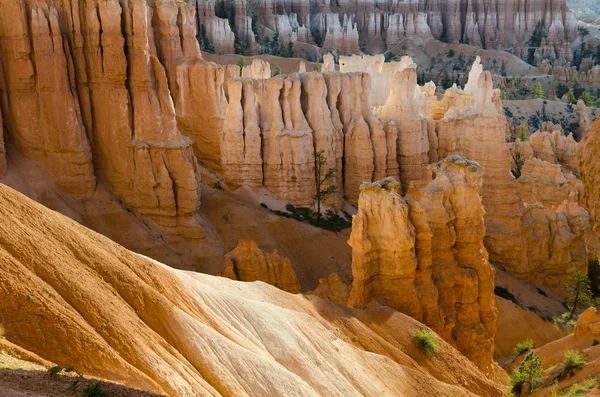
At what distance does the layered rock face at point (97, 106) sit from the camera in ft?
92.5

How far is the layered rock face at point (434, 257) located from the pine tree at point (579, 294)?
1030cm

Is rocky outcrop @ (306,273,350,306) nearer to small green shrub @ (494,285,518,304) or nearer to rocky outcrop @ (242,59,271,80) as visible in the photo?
small green shrub @ (494,285,518,304)

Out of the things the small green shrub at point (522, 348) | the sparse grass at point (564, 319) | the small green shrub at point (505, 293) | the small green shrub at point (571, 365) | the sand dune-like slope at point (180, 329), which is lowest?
the sparse grass at point (564, 319)

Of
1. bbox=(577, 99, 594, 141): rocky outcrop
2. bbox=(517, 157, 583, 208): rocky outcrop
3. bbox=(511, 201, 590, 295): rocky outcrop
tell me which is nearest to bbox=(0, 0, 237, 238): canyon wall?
bbox=(511, 201, 590, 295): rocky outcrop

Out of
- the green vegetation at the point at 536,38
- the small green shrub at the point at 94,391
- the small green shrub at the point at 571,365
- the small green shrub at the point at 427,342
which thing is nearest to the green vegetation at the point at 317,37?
the green vegetation at the point at 536,38

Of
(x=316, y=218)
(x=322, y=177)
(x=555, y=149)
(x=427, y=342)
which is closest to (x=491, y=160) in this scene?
(x=322, y=177)

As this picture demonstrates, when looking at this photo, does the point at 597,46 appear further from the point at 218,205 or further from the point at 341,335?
the point at 341,335

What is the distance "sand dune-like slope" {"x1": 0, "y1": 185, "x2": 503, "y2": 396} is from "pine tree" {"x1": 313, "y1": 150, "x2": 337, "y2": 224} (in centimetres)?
1671

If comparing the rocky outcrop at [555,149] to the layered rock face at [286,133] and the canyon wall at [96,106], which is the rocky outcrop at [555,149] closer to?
the layered rock face at [286,133]

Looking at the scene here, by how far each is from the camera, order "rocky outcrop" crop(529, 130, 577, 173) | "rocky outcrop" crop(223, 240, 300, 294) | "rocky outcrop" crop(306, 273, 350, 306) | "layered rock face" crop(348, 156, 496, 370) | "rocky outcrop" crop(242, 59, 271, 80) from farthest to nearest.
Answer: "rocky outcrop" crop(529, 130, 577, 173), "rocky outcrop" crop(242, 59, 271, 80), "rocky outcrop" crop(223, 240, 300, 294), "rocky outcrop" crop(306, 273, 350, 306), "layered rock face" crop(348, 156, 496, 370)

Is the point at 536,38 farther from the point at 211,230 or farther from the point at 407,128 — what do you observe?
the point at 211,230

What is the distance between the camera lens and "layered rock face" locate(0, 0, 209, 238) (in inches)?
1110

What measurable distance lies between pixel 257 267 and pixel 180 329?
1326 cm

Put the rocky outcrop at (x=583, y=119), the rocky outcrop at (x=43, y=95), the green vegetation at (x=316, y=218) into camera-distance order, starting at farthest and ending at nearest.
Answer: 1. the rocky outcrop at (x=583, y=119)
2. the green vegetation at (x=316, y=218)
3. the rocky outcrop at (x=43, y=95)
